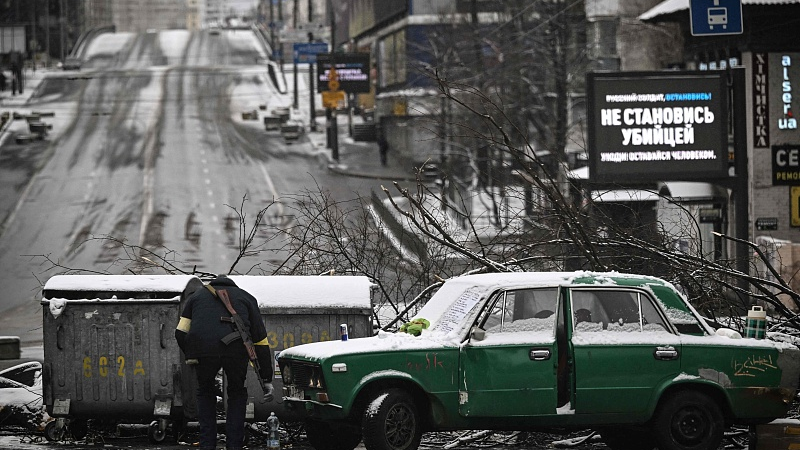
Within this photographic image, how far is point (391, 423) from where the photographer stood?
956cm

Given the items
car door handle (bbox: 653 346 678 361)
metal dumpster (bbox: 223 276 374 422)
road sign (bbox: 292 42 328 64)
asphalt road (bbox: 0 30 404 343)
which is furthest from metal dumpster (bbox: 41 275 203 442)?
road sign (bbox: 292 42 328 64)

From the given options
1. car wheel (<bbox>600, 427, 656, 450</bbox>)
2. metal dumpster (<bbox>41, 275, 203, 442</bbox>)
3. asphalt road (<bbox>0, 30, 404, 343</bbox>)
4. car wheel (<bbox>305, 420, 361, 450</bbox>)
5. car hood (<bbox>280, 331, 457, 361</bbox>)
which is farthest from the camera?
asphalt road (<bbox>0, 30, 404, 343</bbox>)

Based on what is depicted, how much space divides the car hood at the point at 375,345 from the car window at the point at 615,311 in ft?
3.66

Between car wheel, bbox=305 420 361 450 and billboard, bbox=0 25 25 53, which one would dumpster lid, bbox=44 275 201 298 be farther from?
billboard, bbox=0 25 25 53

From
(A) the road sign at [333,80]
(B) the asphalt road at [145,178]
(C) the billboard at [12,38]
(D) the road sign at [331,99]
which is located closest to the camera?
(B) the asphalt road at [145,178]

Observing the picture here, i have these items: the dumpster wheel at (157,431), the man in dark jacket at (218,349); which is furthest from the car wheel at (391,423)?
the dumpster wheel at (157,431)

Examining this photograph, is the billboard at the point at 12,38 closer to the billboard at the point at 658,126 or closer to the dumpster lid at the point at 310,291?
the billboard at the point at 658,126

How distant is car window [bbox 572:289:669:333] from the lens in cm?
997

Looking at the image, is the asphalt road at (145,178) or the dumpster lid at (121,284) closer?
the dumpster lid at (121,284)

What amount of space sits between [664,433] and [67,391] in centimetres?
532

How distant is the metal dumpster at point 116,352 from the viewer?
11.3 m

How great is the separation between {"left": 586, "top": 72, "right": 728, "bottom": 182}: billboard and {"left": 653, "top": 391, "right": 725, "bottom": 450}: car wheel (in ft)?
36.2

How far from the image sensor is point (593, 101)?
2112 centimetres

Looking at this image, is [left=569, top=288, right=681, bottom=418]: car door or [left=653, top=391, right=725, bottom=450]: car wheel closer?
[left=569, top=288, right=681, bottom=418]: car door
